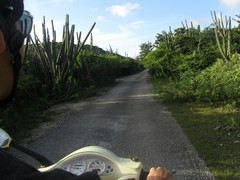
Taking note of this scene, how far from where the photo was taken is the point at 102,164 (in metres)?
2.18

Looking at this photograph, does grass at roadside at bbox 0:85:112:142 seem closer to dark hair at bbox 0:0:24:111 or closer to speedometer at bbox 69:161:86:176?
speedometer at bbox 69:161:86:176

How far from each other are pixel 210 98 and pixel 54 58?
20.1 ft

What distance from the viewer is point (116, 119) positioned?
33.8 feet

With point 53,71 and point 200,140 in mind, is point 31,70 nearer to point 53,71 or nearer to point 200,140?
point 53,71

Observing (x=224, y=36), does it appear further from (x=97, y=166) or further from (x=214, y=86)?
(x=97, y=166)

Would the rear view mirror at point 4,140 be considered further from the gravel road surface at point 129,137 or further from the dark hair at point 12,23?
the gravel road surface at point 129,137

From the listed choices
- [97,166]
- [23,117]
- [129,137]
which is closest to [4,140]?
[97,166]

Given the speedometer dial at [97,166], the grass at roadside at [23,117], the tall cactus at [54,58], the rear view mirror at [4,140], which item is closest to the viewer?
the rear view mirror at [4,140]

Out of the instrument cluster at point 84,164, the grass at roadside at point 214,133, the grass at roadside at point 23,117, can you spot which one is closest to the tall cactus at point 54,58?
the grass at roadside at point 23,117

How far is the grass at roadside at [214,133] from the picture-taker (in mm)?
5773

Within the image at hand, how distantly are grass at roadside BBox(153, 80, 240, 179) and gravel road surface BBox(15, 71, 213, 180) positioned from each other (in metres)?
0.18

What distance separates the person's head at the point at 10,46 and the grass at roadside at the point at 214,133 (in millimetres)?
4682

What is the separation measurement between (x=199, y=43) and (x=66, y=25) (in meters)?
10.9

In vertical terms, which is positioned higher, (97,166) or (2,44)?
(2,44)
